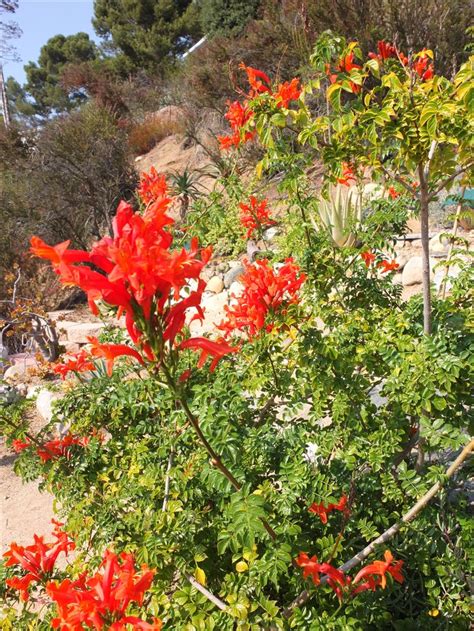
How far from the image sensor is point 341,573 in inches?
53.4

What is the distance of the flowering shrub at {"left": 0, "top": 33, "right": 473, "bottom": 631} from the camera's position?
3.50 feet

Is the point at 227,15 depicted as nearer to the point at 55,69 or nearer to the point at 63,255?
the point at 63,255

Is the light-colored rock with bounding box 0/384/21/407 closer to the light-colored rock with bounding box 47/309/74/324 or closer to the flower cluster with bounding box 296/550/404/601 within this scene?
the light-colored rock with bounding box 47/309/74/324

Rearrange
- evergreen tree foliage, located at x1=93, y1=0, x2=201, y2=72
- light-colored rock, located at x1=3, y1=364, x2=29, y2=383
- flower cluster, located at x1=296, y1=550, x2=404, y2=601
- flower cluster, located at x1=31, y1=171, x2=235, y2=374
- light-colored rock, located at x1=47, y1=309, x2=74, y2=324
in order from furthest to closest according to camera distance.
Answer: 1. evergreen tree foliage, located at x1=93, y1=0, x2=201, y2=72
2. light-colored rock, located at x1=47, y1=309, x2=74, y2=324
3. light-colored rock, located at x1=3, y1=364, x2=29, y2=383
4. flower cluster, located at x1=296, y1=550, x2=404, y2=601
5. flower cluster, located at x1=31, y1=171, x2=235, y2=374

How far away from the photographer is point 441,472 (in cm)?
137

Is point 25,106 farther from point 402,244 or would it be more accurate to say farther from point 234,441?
point 234,441

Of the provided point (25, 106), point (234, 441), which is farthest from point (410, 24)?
point (25, 106)

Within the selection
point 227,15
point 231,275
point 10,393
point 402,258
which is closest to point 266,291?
point 10,393

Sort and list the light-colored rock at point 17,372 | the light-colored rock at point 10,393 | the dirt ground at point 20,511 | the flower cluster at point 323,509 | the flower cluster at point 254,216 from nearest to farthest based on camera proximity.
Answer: the flower cluster at point 323,509 → the dirt ground at point 20,511 → the flower cluster at point 254,216 → the light-colored rock at point 10,393 → the light-colored rock at point 17,372

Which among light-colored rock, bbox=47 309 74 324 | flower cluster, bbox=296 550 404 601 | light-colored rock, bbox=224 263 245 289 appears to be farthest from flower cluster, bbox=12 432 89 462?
light-colored rock, bbox=47 309 74 324

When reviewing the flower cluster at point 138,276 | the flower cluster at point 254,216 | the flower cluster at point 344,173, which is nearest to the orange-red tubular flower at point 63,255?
the flower cluster at point 138,276

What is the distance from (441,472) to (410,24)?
961 cm

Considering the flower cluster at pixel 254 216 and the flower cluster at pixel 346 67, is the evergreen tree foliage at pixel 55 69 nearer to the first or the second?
the flower cluster at pixel 254 216

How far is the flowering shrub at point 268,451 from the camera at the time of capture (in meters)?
1.07
